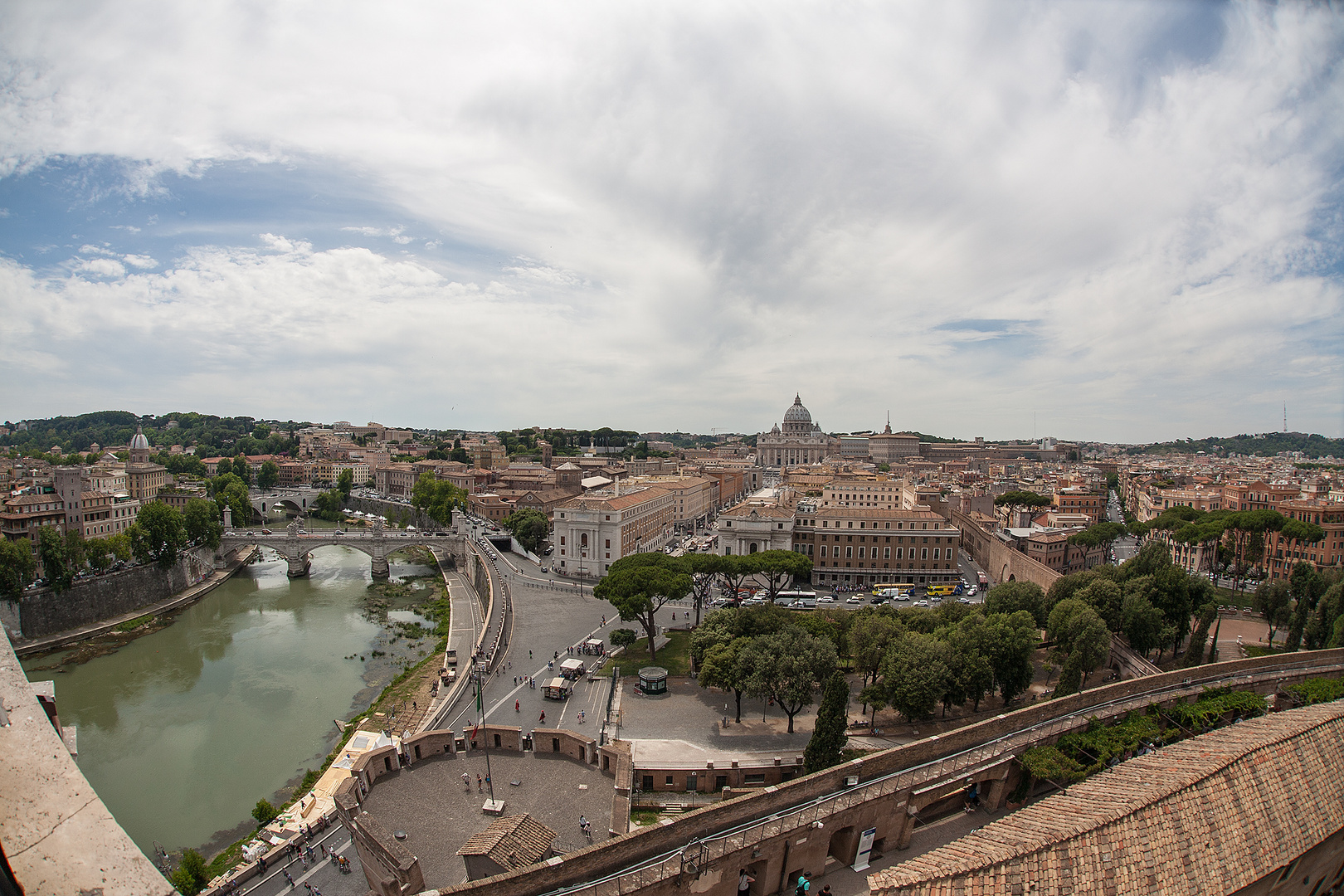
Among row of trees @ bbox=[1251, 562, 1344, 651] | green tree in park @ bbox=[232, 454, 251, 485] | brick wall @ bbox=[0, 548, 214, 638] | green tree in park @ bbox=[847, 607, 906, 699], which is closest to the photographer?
green tree in park @ bbox=[847, 607, 906, 699]

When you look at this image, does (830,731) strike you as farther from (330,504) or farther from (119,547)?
(330,504)

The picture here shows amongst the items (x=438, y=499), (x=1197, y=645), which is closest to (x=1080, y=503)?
(x=1197, y=645)

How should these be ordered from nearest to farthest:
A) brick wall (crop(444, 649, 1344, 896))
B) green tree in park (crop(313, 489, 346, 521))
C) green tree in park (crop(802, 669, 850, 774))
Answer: brick wall (crop(444, 649, 1344, 896)) → green tree in park (crop(802, 669, 850, 774)) → green tree in park (crop(313, 489, 346, 521))

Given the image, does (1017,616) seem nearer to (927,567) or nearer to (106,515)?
(927,567)

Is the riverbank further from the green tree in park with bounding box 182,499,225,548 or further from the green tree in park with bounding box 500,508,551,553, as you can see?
the green tree in park with bounding box 500,508,551,553

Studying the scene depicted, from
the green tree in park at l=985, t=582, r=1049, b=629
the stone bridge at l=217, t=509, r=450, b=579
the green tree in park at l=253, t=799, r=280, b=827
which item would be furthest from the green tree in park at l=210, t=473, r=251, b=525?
the green tree in park at l=985, t=582, r=1049, b=629

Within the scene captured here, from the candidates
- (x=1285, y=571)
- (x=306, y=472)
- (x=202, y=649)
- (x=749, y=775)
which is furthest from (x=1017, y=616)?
(x=306, y=472)

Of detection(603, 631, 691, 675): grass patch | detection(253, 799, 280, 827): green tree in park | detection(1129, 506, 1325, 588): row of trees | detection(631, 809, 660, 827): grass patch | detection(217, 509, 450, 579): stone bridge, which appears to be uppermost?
detection(1129, 506, 1325, 588): row of trees
